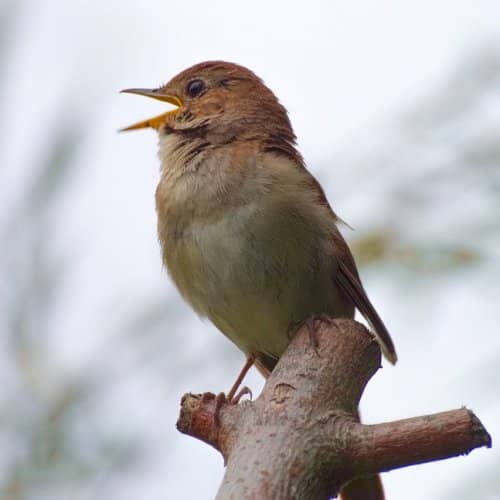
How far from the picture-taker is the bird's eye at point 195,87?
194 inches

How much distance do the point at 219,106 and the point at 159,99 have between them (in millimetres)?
523

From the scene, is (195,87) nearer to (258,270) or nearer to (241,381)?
(258,270)

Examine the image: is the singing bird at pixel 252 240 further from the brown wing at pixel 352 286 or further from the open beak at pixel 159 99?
the open beak at pixel 159 99

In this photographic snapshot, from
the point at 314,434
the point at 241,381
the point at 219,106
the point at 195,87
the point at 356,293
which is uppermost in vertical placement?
the point at 195,87

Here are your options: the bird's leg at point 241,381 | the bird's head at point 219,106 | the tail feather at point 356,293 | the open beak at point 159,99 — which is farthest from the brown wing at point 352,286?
the open beak at point 159,99

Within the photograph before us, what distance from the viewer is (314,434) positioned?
7.16ft

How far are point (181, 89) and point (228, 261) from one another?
1.50m

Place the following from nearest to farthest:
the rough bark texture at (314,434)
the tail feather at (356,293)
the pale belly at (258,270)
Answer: the rough bark texture at (314,434), the pale belly at (258,270), the tail feather at (356,293)

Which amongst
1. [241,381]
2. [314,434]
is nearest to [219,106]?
[241,381]

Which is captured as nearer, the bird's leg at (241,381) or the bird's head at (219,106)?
the bird's leg at (241,381)

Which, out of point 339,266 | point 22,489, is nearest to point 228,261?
point 339,266

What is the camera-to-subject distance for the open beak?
4.71 meters

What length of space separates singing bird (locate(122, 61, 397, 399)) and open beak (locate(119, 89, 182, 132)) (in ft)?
1.15

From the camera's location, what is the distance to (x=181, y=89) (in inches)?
197
